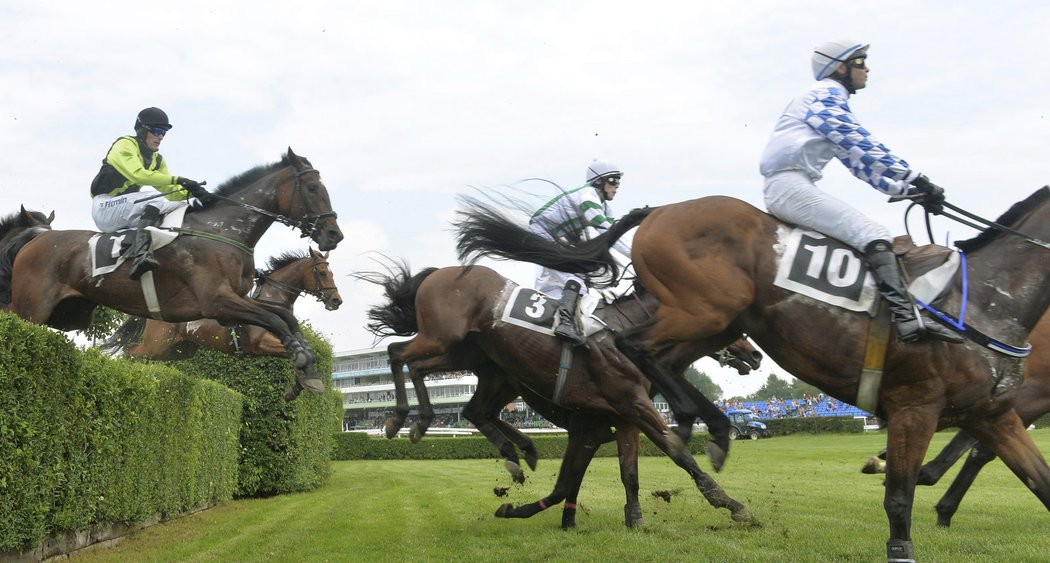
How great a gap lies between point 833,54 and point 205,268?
476cm

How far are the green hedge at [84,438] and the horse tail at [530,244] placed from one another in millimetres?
2943

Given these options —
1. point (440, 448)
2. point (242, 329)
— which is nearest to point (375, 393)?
point (440, 448)

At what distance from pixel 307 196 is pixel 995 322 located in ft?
17.0

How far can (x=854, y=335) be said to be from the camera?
474cm

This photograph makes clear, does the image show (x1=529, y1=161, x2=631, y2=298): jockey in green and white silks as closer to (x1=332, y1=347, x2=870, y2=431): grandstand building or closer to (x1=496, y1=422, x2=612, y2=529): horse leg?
(x1=496, y1=422, x2=612, y2=529): horse leg

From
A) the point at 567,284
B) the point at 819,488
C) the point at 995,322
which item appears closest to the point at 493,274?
the point at 567,284

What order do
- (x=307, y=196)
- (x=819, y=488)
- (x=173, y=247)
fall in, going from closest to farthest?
(x=173, y=247), (x=307, y=196), (x=819, y=488)

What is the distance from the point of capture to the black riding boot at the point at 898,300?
463 cm

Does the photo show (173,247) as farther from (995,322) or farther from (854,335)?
(995,322)

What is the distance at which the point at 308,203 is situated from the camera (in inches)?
292

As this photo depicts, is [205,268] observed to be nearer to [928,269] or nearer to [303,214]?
[303,214]

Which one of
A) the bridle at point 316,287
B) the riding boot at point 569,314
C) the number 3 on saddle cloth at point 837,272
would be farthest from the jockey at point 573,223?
the bridle at point 316,287

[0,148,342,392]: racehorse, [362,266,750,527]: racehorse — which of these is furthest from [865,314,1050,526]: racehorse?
[0,148,342,392]: racehorse

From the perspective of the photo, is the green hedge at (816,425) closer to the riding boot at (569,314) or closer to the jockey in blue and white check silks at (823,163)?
the riding boot at (569,314)
